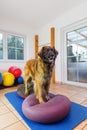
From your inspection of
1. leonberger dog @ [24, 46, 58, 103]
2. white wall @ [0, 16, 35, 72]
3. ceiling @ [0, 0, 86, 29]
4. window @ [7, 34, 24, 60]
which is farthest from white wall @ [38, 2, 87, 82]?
leonberger dog @ [24, 46, 58, 103]

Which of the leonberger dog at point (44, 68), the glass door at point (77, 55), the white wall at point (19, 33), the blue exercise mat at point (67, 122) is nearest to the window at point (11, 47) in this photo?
the white wall at point (19, 33)

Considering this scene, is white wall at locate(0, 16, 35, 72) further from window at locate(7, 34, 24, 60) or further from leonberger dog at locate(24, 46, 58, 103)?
leonberger dog at locate(24, 46, 58, 103)

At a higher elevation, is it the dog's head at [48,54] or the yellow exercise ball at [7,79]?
the dog's head at [48,54]

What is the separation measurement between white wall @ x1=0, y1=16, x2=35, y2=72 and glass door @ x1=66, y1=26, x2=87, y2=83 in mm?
1678

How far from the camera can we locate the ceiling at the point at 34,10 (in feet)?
8.02

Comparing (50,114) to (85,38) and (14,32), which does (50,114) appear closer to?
(85,38)

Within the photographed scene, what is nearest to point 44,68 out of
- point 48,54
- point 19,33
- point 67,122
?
point 48,54

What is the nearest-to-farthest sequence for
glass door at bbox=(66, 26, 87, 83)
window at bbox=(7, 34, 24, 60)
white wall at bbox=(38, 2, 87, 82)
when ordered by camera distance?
white wall at bbox=(38, 2, 87, 82), glass door at bbox=(66, 26, 87, 83), window at bbox=(7, 34, 24, 60)

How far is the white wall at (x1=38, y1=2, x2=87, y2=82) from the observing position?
2573 millimetres

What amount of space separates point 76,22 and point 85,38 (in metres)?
0.51

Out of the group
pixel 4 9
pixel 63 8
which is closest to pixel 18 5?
pixel 4 9

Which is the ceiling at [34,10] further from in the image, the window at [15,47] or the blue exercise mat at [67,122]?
the blue exercise mat at [67,122]

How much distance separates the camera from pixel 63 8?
2703 millimetres

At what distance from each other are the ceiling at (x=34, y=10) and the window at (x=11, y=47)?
633mm
